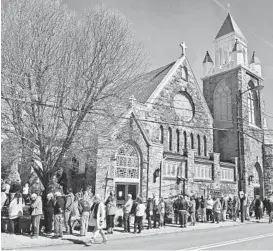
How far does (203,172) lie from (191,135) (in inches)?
132

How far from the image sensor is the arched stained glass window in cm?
1994

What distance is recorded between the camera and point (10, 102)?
12125 mm

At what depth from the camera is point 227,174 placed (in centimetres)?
2784

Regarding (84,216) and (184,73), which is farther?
(184,73)

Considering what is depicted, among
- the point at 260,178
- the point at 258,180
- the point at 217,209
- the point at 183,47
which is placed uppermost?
the point at 183,47

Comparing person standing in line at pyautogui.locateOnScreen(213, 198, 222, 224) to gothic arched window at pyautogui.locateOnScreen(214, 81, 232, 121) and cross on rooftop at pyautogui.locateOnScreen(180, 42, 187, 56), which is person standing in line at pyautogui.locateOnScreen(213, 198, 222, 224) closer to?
cross on rooftop at pyautogui.locateOnScreen(180, 42, 187, 56)

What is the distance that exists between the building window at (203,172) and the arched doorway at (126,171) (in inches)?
243

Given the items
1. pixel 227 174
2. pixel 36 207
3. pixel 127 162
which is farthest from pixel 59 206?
pixel 227 174

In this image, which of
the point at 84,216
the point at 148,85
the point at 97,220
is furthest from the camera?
the point at 148,85

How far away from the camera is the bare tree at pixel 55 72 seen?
1167 cm

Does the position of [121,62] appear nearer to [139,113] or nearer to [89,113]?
[89,113]

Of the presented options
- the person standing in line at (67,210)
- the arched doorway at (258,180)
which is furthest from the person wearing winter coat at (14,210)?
the arched doorway at (258,180)

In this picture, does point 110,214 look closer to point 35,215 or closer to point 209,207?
point 35,215

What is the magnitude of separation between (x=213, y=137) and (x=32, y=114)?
22.3 meters
